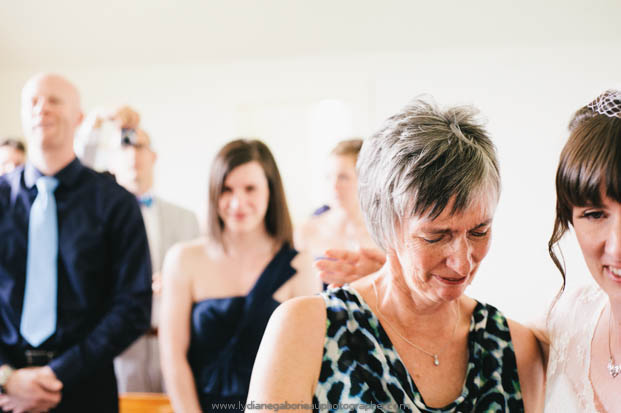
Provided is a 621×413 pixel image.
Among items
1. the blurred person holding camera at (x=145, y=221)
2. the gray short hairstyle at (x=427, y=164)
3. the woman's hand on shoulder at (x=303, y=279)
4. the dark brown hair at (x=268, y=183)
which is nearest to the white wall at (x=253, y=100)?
the blurred person holding camera at (x=145, y=221)

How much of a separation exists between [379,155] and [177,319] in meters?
1.26

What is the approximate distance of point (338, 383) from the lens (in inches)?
38.8

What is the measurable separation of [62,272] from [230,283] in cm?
58

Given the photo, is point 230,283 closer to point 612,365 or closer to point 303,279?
point 303,279

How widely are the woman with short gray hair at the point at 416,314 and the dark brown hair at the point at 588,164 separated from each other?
0.12 meters

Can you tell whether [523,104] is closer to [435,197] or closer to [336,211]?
[435,197]

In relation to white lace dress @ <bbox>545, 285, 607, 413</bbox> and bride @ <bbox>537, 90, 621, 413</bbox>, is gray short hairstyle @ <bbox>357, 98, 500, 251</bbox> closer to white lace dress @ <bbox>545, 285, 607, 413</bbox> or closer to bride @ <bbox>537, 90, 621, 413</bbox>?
bride @ <bbox>537, 90, 621, 413</bbox>

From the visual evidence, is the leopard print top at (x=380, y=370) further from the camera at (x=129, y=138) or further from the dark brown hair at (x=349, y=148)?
the camera at (x=129, y=138)

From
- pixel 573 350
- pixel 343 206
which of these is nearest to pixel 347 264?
pixel 573 350

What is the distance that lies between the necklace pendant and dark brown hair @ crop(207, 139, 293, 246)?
4.40ft

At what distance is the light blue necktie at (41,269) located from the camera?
1876mm

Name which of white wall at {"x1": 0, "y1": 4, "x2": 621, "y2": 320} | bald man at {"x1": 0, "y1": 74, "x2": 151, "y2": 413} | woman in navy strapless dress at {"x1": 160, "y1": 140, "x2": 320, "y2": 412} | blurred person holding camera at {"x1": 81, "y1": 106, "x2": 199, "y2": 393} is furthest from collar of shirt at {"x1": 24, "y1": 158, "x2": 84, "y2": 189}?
white wall at {"x1": 0, "y1": 4, "x2": 621, "y2": 320}

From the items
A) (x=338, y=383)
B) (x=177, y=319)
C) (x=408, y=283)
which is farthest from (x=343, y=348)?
(x=177, y=319)

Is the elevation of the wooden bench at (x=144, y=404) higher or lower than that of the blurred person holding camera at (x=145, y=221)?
lower
